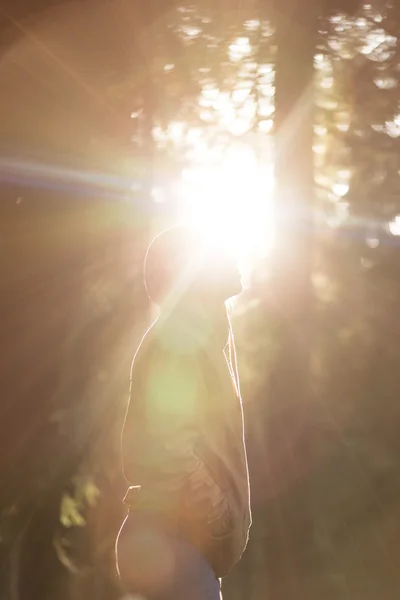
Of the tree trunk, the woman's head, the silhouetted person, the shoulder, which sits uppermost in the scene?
the woman's head

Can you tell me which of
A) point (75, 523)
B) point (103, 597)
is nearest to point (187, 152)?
point (75, 523)

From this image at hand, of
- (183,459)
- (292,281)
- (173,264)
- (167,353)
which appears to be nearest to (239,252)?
(292,281)

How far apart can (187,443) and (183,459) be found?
35 millimetres

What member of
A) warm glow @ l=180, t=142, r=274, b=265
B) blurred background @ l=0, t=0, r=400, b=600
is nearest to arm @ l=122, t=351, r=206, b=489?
blurred background @ l=0, t=0, r=400, b=600

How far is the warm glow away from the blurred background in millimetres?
15

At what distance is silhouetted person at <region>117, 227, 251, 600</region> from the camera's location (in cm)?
153

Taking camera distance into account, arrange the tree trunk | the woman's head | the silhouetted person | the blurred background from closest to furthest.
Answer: the silhouetted person < the woman's head < the blurred background < the tree trunk

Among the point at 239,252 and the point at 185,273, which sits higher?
the point at 185,273

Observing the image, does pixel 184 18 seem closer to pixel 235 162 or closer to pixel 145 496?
pixel 235 162

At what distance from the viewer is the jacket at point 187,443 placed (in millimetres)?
1551

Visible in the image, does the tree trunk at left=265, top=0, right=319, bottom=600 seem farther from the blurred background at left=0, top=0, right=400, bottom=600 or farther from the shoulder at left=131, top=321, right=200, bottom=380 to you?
the shoulder at left=131, top=321, right=200, bottom=380

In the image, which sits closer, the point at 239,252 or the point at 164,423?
the point at 164,423

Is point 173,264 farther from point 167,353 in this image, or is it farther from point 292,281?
point 292,281

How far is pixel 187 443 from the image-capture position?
5.11 ft
